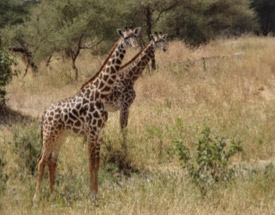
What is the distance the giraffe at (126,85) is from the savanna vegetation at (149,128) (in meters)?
0.47

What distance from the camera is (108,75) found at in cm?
576

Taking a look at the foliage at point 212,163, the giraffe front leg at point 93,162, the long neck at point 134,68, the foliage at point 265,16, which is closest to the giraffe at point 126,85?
the long neck at point 134,68

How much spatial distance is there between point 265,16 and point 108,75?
35056 millimetres

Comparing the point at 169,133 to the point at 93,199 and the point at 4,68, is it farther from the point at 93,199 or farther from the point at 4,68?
the point at 4,68

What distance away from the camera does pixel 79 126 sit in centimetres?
552

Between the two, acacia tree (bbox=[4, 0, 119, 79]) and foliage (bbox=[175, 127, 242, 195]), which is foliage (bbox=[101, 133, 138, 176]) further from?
acacia tree (bbox=[4, 0, 119, 79])

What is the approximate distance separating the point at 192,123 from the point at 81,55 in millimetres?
13127

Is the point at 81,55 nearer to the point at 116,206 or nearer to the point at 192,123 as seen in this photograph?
the point at 192,123

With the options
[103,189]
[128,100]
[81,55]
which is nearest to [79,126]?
[103,189]

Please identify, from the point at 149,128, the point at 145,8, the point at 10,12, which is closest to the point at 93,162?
the point at 149,128

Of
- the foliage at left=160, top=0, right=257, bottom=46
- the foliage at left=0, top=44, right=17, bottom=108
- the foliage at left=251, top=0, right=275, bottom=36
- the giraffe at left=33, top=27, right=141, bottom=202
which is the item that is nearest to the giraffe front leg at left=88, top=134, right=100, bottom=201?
the giraffe at left=33, top=27, right=141, bottom=202

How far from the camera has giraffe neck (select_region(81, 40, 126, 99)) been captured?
567 centimetres

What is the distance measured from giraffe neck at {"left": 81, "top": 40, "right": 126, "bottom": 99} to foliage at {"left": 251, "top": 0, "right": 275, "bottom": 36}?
34.1m

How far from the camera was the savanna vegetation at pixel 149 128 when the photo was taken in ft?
17.6
